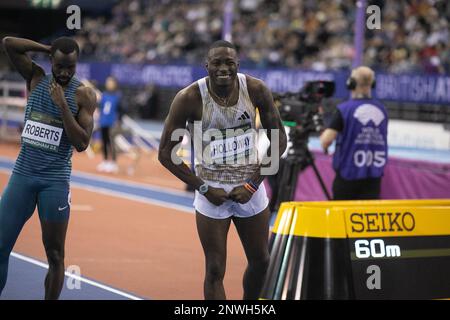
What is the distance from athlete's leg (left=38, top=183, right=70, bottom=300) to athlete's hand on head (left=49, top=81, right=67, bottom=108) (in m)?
0.58

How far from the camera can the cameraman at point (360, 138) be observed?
9.17 meters

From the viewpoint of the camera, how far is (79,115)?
6445mm

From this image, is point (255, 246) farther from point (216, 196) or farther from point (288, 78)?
point (288, 78)

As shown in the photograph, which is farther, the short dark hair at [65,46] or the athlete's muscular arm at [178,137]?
the short dark hair at [65,46]

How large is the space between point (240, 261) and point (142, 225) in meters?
2.76

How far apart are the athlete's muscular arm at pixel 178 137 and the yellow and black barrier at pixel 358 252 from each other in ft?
3.71

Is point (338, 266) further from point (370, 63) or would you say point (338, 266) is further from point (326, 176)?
point (370, 63)

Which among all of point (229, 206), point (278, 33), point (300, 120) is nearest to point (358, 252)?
point (229, 206)

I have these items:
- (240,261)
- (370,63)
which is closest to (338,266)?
(240,261)

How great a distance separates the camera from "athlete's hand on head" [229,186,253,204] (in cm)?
610

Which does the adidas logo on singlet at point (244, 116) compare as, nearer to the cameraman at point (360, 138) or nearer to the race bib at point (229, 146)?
the race bib at point (229, 146)

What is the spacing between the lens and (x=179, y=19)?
105ft

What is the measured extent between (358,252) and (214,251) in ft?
5.03

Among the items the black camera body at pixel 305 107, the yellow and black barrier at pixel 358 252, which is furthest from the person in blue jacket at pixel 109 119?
the yellow and black barrier at pixel 358 252
